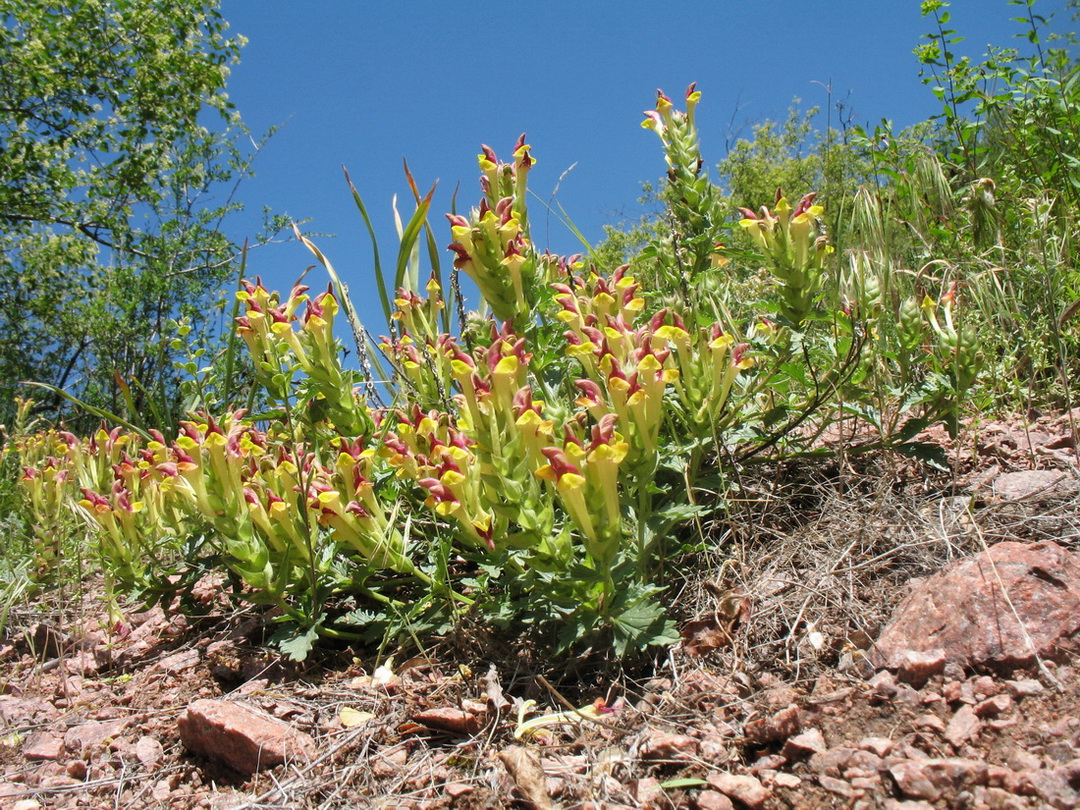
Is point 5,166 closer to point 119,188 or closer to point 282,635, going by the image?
point 119,188

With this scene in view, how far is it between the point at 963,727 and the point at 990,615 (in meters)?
0.32

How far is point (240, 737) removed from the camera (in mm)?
1879

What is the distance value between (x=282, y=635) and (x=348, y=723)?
0.40 m

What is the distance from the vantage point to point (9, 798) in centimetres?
191

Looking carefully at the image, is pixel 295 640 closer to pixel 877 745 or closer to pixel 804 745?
pixel 804 745

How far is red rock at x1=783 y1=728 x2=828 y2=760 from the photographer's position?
4.74 ft

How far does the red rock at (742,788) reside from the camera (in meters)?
1.36

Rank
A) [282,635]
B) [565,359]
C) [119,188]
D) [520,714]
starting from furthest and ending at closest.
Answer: [119,188] → [565,359] → [282,635] → [520,714]

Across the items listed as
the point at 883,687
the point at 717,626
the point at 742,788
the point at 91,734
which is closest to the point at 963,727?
the point at 883,687

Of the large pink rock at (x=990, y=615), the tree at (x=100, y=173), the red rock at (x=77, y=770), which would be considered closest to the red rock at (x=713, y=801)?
the large pink rock at (x=990, y=615)

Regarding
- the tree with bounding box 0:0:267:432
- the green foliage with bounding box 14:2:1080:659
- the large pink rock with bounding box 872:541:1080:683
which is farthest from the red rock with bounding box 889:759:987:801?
the tree with bounding box 0:0:267:432

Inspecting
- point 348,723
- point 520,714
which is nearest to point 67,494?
point 348,723

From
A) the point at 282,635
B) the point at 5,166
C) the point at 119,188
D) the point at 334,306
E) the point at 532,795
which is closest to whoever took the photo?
the point at 532,795

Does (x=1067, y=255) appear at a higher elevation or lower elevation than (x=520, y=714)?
higher
